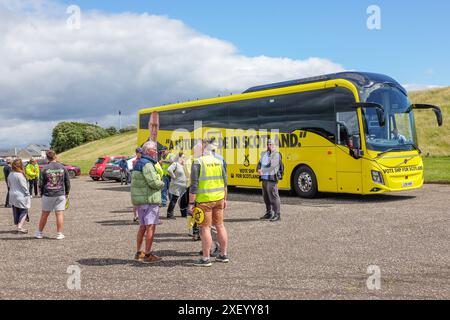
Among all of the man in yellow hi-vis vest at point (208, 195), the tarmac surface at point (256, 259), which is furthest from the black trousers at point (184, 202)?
the man in yellow hi-vis vest at point (208, 195)

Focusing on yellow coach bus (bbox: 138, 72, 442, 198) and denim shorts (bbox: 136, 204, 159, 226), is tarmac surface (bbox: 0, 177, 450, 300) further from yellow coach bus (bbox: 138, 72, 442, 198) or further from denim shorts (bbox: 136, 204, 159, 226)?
yellow coach bus (bbox: 138, 72, 442, 198)

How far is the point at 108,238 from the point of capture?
9.27m

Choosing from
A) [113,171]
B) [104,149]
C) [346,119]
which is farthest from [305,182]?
[104,149]

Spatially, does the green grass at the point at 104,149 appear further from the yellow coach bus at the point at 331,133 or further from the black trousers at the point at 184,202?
the black trousers at the point at 184,202

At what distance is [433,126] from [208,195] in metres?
54.7

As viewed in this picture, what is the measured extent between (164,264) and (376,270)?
2976 millimetres

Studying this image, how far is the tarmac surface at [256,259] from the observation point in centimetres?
549

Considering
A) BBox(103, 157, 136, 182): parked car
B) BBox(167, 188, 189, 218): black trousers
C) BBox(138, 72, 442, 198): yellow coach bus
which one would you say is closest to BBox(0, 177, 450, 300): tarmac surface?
BBox(167, 188, 189, 218): black trousers

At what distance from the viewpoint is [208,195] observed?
6.80 meters

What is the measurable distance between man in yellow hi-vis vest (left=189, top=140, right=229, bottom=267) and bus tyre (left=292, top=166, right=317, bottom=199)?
8682mm

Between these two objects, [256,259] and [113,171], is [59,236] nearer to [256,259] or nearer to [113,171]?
[256,259]

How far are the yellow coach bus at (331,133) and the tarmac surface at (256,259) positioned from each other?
5.69 ft

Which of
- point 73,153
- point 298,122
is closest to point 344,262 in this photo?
point 298,122
